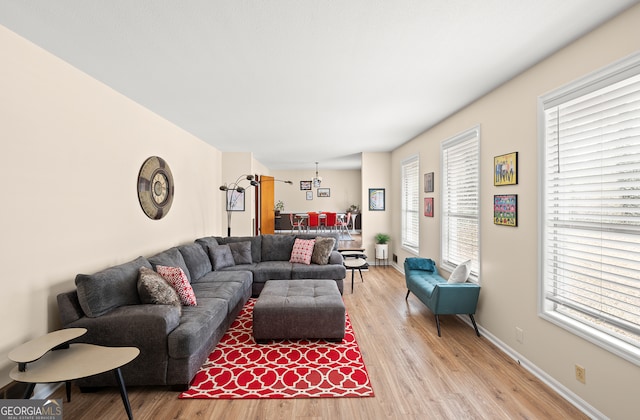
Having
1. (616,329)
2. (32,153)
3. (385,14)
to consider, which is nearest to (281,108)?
(385,14)

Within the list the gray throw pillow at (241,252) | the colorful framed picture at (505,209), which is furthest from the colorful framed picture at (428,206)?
the gray throw pillow at (241,252)

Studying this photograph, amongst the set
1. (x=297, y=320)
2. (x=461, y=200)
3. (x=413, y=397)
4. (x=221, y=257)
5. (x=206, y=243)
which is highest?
(x=461, y=200)

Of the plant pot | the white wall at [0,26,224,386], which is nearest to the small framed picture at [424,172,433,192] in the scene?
the plant pot

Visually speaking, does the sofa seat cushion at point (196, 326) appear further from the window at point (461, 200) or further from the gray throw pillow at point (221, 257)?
the window at point (461, 200)

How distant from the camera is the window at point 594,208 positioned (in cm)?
196

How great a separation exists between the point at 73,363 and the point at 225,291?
1691mm

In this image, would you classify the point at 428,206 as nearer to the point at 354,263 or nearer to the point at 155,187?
the point at 354,263

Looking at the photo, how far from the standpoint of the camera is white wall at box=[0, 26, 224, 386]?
7.16ft

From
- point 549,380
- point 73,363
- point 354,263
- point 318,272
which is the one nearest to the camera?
point 73,363

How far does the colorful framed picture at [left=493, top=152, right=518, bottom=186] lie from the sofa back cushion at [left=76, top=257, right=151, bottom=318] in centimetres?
373

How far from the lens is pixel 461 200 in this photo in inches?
165

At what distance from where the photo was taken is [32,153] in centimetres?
233

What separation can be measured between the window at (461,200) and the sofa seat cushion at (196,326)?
9.70 ft

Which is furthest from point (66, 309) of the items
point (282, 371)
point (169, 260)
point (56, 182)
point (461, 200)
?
point (461, 200)
